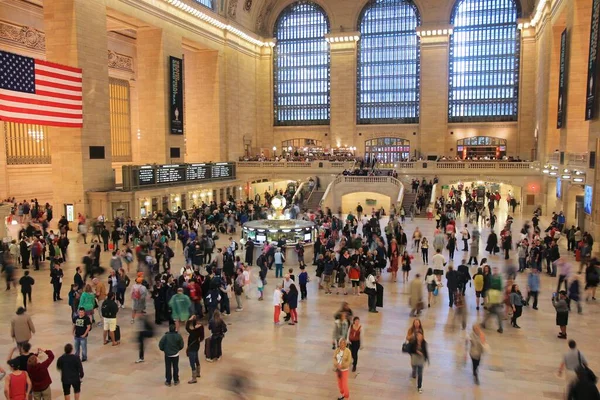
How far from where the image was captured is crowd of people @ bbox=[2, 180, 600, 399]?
7.83 m

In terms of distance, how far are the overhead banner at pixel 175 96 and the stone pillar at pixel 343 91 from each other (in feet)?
49.8

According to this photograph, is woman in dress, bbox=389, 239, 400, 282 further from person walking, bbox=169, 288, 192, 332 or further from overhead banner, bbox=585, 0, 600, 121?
overhead banner, bbox=585, 0, 600, 121

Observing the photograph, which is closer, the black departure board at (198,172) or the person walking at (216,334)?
the person walking at (216,334)

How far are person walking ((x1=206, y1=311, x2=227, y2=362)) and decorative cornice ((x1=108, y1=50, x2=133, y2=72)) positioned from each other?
29947mm

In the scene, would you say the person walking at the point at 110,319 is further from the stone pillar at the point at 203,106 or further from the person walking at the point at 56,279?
the stone pillar at the point at 203,106

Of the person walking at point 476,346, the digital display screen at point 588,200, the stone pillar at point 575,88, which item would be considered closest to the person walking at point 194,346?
the person walking at point 476,346

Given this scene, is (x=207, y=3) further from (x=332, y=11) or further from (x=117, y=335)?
(x=117, y=335)

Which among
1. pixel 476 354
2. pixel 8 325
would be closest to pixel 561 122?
pixel 476 354

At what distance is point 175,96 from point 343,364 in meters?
27.3

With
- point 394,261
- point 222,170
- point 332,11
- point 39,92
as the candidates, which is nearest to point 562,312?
point 394,261

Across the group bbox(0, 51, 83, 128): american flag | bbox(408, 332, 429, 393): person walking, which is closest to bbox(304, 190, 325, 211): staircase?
bbox(0, 51, 83, 128): american flag

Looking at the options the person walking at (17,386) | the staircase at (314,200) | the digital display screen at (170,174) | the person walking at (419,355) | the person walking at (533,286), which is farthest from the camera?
the staircase at (314,200)

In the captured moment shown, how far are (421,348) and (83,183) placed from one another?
2012 cm

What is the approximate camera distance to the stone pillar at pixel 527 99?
38938mm
